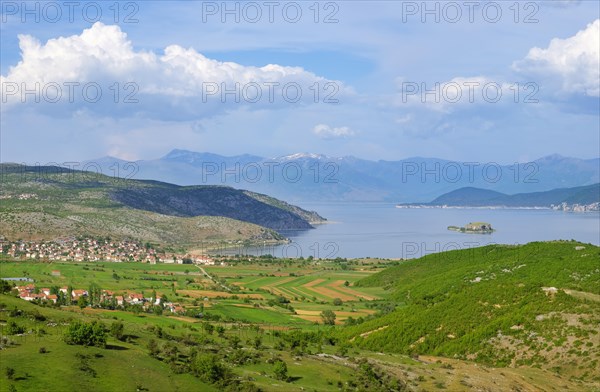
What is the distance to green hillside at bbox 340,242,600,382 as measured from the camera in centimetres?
5425

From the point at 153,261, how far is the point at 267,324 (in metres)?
99.9

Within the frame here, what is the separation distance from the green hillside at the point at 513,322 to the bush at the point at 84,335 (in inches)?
1200

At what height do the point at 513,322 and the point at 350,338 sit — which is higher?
the point at 513,322

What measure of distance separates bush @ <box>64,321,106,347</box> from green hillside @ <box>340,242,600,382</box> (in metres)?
30.5

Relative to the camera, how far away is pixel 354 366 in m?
47.3

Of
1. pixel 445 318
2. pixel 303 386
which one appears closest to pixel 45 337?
pixel 303 386

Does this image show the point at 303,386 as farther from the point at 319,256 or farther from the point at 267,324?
the point at 319,256

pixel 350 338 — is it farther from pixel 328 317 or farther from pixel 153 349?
pixel 153 349

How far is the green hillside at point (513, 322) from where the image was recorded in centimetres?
5425

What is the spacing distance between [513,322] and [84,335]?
121 feet

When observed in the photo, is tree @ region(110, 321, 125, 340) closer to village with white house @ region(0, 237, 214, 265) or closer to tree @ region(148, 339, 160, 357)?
tree @ region(148, 339, 160, 357)

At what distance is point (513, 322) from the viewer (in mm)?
58844

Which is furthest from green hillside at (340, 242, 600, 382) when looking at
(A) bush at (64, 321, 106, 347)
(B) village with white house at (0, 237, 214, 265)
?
(B) village with white house at (0, 237, 214, 265)

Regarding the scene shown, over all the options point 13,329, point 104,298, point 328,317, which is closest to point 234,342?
point 13,329
